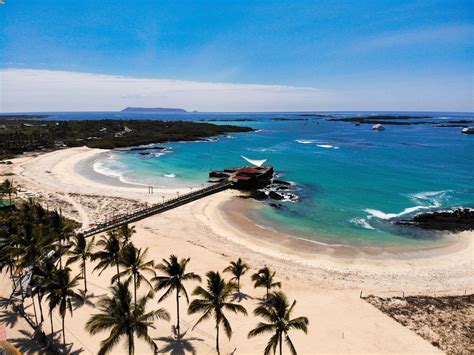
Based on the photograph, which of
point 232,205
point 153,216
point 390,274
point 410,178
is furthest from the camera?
point 410,178

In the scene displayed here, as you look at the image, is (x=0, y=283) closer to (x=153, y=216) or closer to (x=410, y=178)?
(x=153, y=216)

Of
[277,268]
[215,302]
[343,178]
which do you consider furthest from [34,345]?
[343,178]

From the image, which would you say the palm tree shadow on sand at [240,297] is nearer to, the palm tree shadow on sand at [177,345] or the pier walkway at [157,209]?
the palm tree shadow on sand at [177,345]

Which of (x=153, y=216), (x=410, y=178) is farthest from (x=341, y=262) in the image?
Answer: (x=410, y=178)

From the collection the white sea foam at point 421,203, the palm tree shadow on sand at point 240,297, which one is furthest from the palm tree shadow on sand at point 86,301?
the white sea foam at point 421,203

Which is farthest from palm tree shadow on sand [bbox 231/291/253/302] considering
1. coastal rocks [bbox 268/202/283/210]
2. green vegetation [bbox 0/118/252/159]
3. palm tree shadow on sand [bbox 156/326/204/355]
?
green vegetation [bbox 0/118/252/159]

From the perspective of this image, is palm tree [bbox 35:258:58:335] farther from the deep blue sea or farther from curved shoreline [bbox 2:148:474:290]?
the deep blue sea

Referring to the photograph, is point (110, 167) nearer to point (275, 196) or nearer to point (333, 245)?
point (275, 196)
